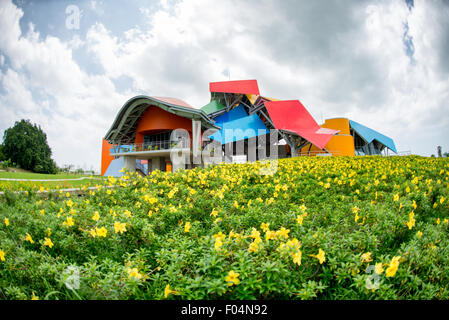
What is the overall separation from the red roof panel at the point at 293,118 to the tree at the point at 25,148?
34711mm

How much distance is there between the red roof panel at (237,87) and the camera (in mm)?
28777

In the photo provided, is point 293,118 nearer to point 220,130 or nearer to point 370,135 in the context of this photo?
point 220,130

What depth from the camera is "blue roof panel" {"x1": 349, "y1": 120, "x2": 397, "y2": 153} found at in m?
A: 29.9

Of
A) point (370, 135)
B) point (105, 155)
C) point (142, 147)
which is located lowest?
point (142, 147)

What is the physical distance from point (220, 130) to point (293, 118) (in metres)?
7.71

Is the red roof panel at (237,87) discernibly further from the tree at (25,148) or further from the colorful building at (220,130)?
the tree at (25,148)

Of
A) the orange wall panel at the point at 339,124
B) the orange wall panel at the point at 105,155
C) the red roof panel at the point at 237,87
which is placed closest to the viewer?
the orange wall panel at the point at 339,124

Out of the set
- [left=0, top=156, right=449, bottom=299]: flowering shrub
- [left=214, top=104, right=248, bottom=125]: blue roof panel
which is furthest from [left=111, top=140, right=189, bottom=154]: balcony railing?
[left=0, top=156, right=449, bottom=299]: flowering shrub

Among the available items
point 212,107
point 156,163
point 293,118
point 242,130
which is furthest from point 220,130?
point 293,118

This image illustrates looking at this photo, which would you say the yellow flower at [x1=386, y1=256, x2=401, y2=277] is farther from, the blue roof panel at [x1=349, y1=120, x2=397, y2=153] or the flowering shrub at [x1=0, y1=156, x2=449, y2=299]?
the blue roof panel at [x1=349, y1=120, x2=397, y2=153]

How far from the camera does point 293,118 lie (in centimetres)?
2377

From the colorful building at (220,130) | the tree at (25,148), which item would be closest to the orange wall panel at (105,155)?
the colorful building at (220,130)
